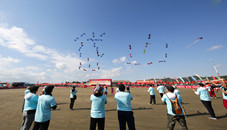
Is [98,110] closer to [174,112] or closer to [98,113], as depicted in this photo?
[98,113]

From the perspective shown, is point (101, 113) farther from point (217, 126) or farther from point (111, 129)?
point (217, 126)

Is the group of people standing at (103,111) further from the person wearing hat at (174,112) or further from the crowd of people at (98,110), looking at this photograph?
the person wearing hat at (174,112)

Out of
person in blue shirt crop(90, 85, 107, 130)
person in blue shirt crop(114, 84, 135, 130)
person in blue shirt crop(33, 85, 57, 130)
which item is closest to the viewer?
person in blue shirt crop(33, 85, 57, 130)

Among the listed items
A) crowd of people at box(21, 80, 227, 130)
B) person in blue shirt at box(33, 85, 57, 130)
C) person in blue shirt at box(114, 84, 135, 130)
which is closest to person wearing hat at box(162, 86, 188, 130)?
crowd of people at box(21, 80, 227, 130)

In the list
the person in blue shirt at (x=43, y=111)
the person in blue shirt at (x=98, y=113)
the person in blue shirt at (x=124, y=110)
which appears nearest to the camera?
the person in blue shirt at (x=43, y=111)

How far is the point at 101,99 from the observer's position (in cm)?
297

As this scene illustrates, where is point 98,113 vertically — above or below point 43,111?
below

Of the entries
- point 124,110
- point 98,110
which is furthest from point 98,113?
point 124,110

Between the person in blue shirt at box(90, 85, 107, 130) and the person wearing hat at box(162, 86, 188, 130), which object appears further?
the person wearing hat at box(162, 86, 188, 130)

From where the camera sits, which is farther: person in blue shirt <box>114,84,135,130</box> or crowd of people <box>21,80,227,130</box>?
person in blue shirt <box>114,84,135,130</box>

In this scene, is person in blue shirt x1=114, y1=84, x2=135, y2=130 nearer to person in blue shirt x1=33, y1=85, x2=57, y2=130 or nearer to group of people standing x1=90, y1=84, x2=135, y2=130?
group of people standing x1=90, y1=84, x2=135, y2=130

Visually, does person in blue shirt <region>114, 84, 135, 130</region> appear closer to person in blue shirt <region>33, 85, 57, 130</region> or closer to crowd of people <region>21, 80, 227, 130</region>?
crowd of people <region>21, 80, 227, 130</region>

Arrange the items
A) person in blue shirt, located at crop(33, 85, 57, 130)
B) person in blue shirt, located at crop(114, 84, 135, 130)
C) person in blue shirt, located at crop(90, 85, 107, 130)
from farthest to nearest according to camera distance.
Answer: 1. person in blue shirt, located at crop(114, 84, 135, 130)
2. person in blue shirt, located at crop(90, 85, 107, 130)
3. person in blue shirt, located at crop(33, 85, 57, 130)

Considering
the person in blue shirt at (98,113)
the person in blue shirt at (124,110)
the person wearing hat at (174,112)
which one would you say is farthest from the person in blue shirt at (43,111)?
the person wearing hat at (174,112)
